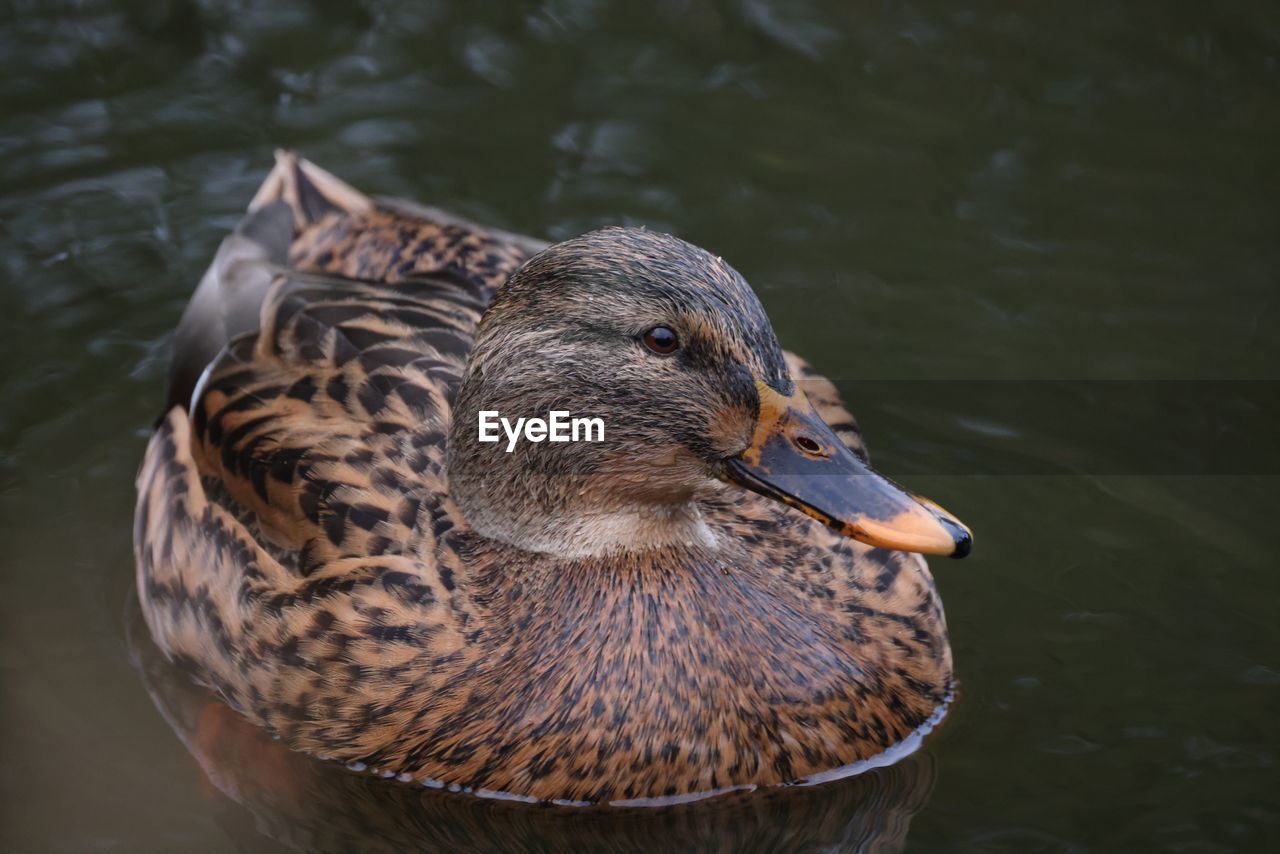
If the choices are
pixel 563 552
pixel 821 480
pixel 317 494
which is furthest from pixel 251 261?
pixel 821 480

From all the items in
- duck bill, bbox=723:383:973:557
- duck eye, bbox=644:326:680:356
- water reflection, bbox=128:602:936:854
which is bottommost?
water reflection, bbox=128:602:936:854

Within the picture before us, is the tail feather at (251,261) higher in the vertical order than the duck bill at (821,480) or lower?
lower

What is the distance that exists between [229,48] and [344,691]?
443 cm

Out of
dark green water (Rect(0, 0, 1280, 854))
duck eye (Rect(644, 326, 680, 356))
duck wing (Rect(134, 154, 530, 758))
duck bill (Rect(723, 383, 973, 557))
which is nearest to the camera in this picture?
duck bill (Rect(723, 383, 973, 557))

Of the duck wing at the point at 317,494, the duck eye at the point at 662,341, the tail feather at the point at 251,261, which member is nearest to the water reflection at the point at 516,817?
the duck wing at the point at 317,494

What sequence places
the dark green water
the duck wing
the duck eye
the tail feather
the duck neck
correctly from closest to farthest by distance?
the duck eye, the duck neck, the duck wing, the dark green water, the tail feather

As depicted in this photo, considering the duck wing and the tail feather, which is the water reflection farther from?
the tail feather

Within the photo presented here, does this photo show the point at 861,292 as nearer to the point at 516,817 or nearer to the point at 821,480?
the point at 821,480

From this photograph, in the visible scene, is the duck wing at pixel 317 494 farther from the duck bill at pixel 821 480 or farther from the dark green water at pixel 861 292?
the duck bill at pixel 821 480

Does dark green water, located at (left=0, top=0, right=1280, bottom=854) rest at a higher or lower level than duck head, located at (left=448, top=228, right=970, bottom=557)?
lower

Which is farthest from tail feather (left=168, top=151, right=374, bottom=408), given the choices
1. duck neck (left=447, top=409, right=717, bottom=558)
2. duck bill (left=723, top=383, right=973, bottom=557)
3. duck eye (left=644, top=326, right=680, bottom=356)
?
duck bill (left=723, top=383, right=973, bottom=557)

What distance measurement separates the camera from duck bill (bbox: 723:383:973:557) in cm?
461

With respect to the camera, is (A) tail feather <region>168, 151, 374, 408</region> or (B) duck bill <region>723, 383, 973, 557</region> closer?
(B) duck bill <region>723, 383, 973, 557</region>

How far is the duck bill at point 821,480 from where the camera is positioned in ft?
15.1
